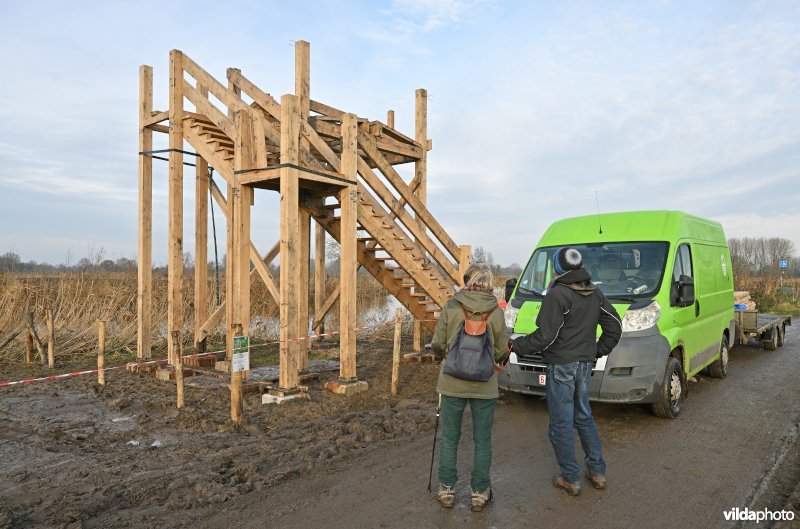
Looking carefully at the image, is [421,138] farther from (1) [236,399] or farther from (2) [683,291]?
(1) [236,399]

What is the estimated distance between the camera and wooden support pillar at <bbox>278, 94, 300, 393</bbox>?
721 cm

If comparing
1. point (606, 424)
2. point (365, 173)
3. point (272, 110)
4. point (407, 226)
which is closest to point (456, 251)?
point (407, 226)

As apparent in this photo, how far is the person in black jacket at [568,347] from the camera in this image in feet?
13.8

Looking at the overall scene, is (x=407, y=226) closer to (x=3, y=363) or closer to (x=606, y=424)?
(x=606, y=424)

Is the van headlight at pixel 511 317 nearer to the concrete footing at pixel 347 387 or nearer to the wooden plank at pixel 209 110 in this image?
the concrete footing at pixel 347 387

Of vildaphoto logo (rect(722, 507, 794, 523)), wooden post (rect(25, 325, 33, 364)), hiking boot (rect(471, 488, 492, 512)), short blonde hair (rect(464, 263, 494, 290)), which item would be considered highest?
short blonde hair (rect(464, 263, 494, 290))

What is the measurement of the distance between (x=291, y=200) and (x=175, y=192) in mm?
3628

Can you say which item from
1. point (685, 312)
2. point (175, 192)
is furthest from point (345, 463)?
point (175, 192)

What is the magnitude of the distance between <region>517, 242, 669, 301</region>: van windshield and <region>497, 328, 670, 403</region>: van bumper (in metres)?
0.64

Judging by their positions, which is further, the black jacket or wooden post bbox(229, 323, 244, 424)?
wooden post bbox(229, 323, 244, 424)

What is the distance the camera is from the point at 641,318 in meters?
6.32

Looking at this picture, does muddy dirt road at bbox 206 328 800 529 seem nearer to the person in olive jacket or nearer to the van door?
the person in olive jacket

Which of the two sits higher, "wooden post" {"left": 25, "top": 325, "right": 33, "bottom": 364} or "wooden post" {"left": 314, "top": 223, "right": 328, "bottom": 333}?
"wooden post" {"left": 314, "top": 223, "right": 328, "bottom": 333}

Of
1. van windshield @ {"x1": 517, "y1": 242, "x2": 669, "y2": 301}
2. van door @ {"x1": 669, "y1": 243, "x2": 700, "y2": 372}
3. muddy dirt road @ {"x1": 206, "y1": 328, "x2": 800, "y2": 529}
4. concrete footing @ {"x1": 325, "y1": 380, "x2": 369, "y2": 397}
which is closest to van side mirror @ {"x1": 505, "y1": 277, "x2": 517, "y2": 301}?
van windshield @ {"x1": 517, "y1": 242, "x2": 669, "y2": 301}
